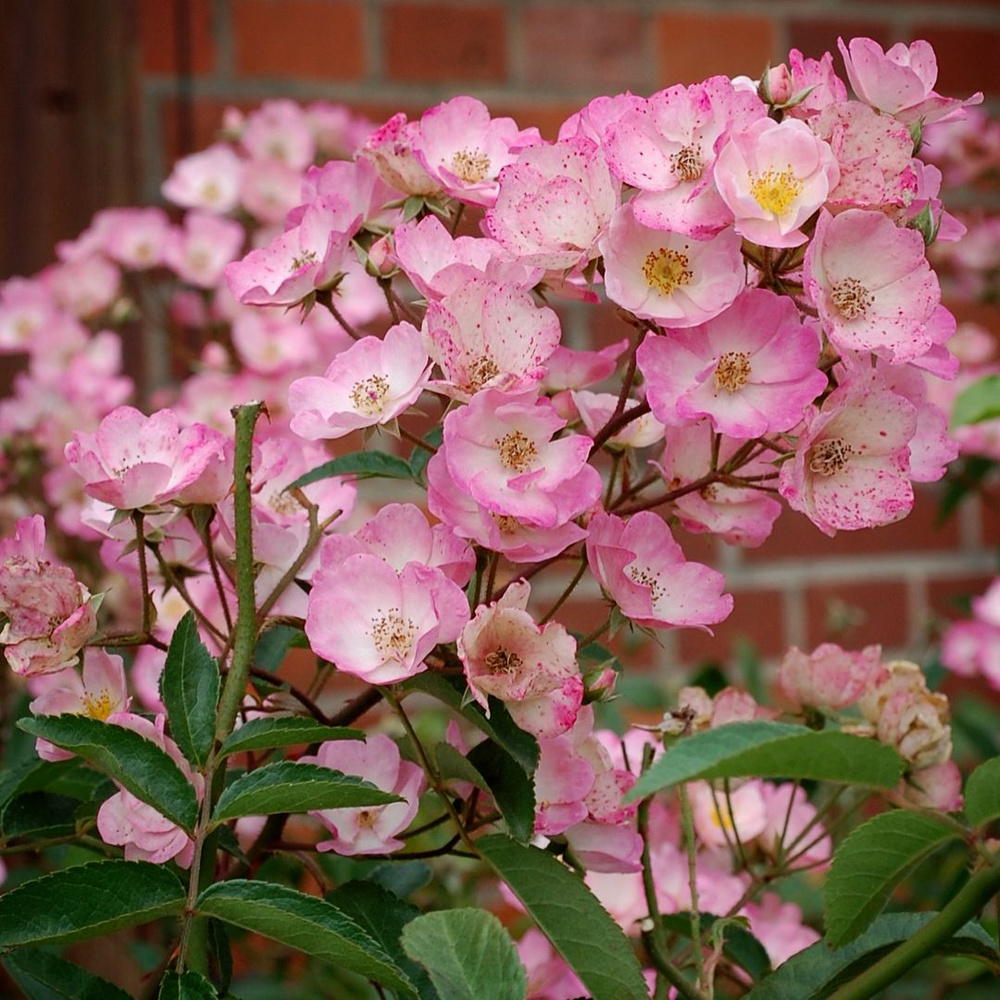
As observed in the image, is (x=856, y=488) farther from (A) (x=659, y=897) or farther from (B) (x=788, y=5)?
(B) (x=788, y=5)

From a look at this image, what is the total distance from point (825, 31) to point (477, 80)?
0.33 meters

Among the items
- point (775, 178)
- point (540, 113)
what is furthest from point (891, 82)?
point (540, 113)

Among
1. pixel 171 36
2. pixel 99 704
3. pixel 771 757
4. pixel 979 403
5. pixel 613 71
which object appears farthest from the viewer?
pixel 613 71

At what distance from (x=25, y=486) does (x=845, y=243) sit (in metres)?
0.71

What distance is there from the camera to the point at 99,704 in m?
0.41

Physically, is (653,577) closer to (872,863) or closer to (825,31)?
(872,863)

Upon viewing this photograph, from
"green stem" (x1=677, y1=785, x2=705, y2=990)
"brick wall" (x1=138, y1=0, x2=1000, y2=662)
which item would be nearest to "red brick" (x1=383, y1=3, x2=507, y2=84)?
"brick wall" (x1=138, y1=0, x2=1000, y2=662)

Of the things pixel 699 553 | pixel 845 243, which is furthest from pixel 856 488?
pixel 699 553

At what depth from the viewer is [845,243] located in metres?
0.36

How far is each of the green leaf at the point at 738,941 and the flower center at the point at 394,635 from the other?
0.16 meters

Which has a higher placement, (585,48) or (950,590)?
(585,48)

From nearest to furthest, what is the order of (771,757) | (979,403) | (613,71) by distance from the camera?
(771,757)
(979,403)
(613,71)

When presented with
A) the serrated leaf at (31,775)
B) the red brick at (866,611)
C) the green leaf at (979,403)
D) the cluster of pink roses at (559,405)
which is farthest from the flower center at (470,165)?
the red brick at (866,611)

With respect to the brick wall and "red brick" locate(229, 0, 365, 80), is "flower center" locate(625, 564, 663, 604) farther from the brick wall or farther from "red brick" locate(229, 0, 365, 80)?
"red brick" locate(229, 0, 365, 80)
